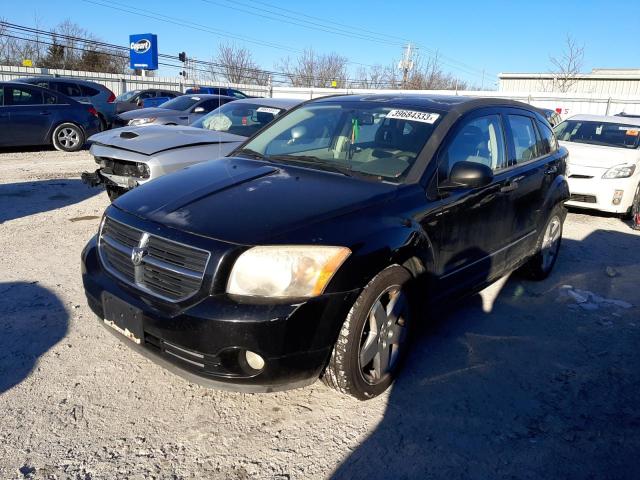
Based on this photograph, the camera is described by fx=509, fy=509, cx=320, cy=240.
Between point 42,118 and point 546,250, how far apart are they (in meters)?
11.1

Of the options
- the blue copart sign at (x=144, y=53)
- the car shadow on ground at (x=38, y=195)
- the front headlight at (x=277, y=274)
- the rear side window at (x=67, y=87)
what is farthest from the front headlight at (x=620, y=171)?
the blue copart sign at (x=144, y=53)

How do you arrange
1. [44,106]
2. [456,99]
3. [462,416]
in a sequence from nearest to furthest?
[462,416]
[456,99]
[44,106]

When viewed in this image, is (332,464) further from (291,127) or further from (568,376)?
(291,127)

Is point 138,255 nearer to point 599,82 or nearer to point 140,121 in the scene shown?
point 140,121

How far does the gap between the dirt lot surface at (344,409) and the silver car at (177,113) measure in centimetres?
732

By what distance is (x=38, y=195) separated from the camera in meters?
7.48

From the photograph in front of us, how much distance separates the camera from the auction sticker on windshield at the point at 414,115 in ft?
11.6

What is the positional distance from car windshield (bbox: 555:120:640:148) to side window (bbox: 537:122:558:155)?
4.30m

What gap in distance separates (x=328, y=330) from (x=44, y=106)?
11583 mm

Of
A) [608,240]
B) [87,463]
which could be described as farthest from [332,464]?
[608,240]

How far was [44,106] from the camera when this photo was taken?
11578mm

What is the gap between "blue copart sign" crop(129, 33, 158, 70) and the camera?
37.9m

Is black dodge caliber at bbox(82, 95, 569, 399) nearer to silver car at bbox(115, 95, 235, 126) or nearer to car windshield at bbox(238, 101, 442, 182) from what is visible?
car windshield at bbox(238, 101, 442, 182)

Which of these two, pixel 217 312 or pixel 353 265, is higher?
pixel 353 265
